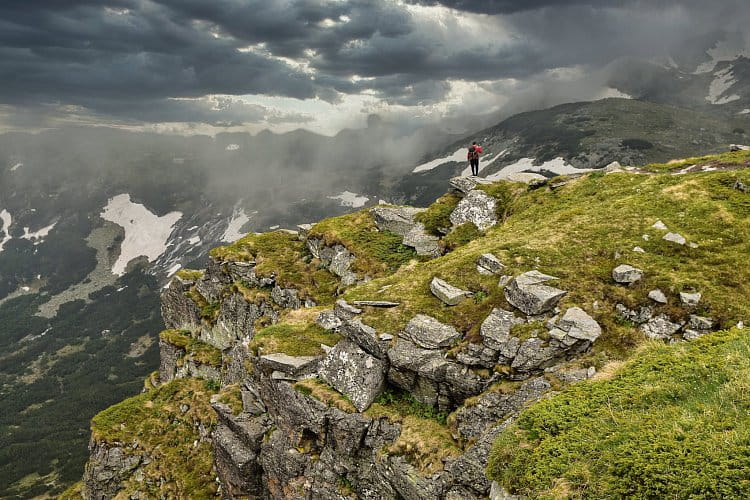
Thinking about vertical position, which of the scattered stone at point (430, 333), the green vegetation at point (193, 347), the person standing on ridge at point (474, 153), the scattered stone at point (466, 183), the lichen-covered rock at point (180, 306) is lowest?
the green vegetation at point (193, 347)

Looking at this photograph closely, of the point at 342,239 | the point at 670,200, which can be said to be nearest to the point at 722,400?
the point at 670,200

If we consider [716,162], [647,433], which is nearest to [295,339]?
[647,433]

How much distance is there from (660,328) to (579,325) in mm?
4057

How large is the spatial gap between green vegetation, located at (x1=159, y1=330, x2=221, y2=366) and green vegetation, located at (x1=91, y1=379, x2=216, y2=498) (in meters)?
3.29

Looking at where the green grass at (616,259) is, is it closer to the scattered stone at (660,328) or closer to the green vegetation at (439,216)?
the scattered stone at (660,328)

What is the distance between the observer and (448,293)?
27.0 metres

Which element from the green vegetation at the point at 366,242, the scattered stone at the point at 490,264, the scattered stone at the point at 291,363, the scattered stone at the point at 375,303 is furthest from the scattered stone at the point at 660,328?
the green vegetation at the point at 366,242

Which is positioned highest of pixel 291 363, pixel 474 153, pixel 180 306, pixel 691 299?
pixel 474 153

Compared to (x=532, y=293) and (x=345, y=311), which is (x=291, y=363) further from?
(x=532, y=293)

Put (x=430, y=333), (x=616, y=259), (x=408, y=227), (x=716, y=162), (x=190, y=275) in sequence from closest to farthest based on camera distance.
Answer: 1. (x=430, y=333)
2. (x=616, y=259)
3. (x=716, y=162)
4. (x=408, y=227)
5. (x=190, y=275)

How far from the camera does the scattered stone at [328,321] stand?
3209 centimetres

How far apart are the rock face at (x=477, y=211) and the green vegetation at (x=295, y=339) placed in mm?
20779

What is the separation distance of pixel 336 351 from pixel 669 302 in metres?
19.7

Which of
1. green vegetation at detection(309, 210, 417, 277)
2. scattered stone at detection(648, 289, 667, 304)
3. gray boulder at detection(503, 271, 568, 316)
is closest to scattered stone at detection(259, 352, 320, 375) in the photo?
gray boulder at detection(503, 271, 568, 316)
